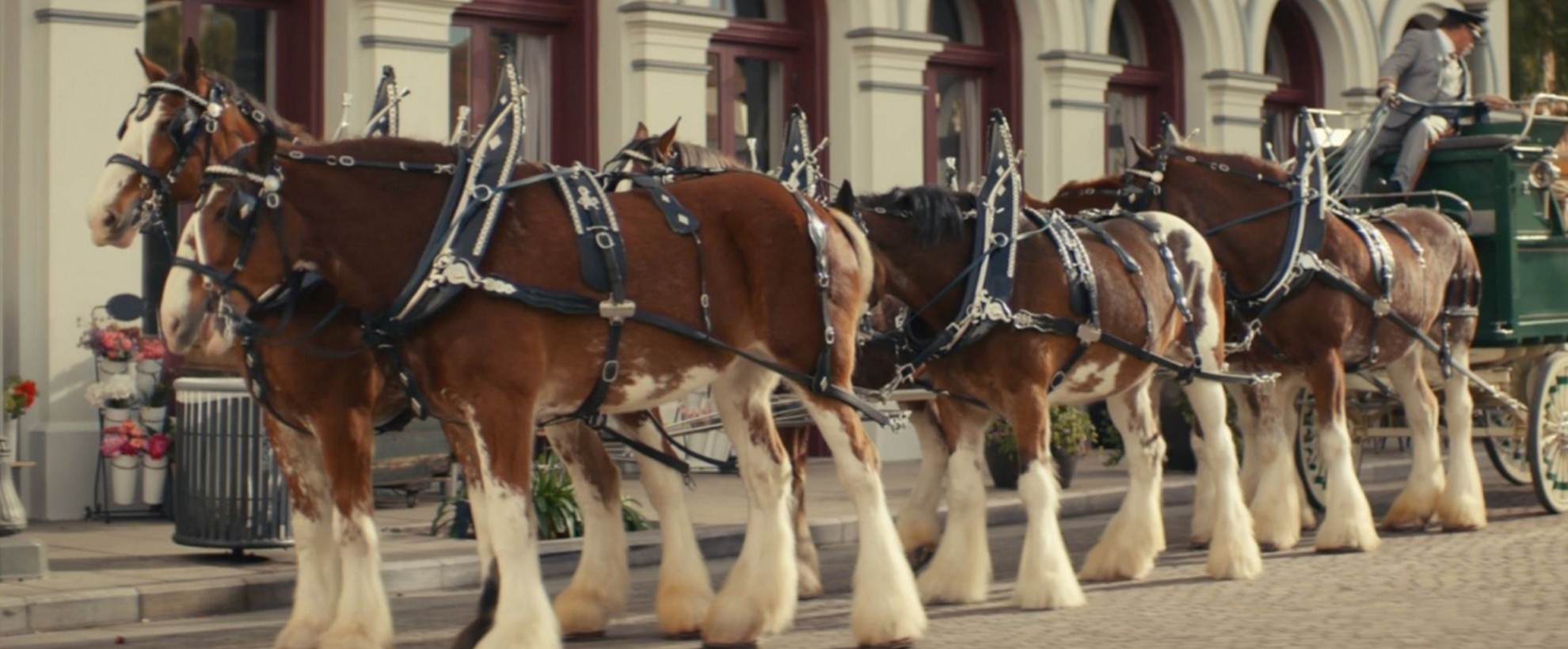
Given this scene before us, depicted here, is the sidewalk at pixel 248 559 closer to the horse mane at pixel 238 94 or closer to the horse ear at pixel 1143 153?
the horse mane at pixel 238 94

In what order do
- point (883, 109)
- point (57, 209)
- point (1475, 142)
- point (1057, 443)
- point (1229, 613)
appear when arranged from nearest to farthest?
1. point (1229, 613)
2. point (57, 209)
3. point (1475, 142)
4. point (1057, 443)
5. point (883, 109)

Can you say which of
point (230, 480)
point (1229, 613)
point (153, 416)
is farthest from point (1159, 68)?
point (1229, 613)

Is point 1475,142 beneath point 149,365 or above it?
above

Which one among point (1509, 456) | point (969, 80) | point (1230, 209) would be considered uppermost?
point (969, 80)

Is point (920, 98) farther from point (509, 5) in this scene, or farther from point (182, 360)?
point (182, 360)

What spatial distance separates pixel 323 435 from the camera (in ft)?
26.6

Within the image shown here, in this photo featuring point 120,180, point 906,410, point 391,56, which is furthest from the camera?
point 391,56

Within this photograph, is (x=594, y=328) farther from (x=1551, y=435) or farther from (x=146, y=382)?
(x=1551, y=435)

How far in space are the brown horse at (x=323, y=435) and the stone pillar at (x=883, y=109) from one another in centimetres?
977

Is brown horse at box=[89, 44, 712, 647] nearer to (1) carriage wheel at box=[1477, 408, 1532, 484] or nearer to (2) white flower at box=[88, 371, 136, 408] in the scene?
(2) white flower at box=[88, 371, 136, 408]

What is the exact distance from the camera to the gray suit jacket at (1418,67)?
45.6 ft

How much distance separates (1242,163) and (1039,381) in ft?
9.97

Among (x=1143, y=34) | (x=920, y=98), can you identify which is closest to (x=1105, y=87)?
(x=1143, y=34)

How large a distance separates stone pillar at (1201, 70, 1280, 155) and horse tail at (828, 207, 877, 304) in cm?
1320
